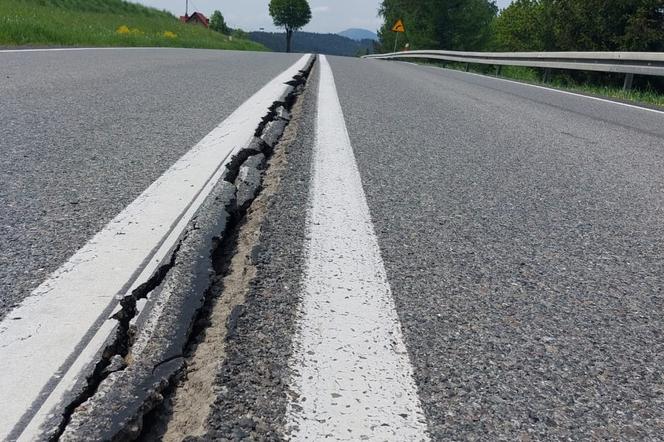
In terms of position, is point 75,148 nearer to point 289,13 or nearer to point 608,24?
point 608,24

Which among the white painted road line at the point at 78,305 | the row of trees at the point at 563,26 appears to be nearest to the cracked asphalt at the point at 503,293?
the white painted road line at the point at 78,305

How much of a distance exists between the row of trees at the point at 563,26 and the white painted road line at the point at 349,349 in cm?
1326

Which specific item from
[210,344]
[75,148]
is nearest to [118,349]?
[210,344]

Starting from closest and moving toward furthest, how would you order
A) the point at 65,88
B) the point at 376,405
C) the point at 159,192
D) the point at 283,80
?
the point at 376,405
the point at 159,192
the point at 65,88
the point at 283,80

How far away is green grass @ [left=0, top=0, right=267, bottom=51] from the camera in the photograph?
11.0m

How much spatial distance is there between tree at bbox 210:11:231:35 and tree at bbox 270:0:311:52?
8.92m

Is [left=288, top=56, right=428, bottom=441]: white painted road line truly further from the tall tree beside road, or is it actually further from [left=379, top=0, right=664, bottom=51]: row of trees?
the tall tree beside road

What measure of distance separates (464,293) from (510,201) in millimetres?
1019

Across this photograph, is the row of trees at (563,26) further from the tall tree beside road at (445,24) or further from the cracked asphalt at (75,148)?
the cracked asphalt at (75,148)

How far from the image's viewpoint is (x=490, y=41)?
45.9 metres

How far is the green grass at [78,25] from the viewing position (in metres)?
11.0

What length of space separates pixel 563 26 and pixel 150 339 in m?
16.3

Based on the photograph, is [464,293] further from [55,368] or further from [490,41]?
[490,41]

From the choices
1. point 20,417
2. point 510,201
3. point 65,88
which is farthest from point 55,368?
point 65,88
